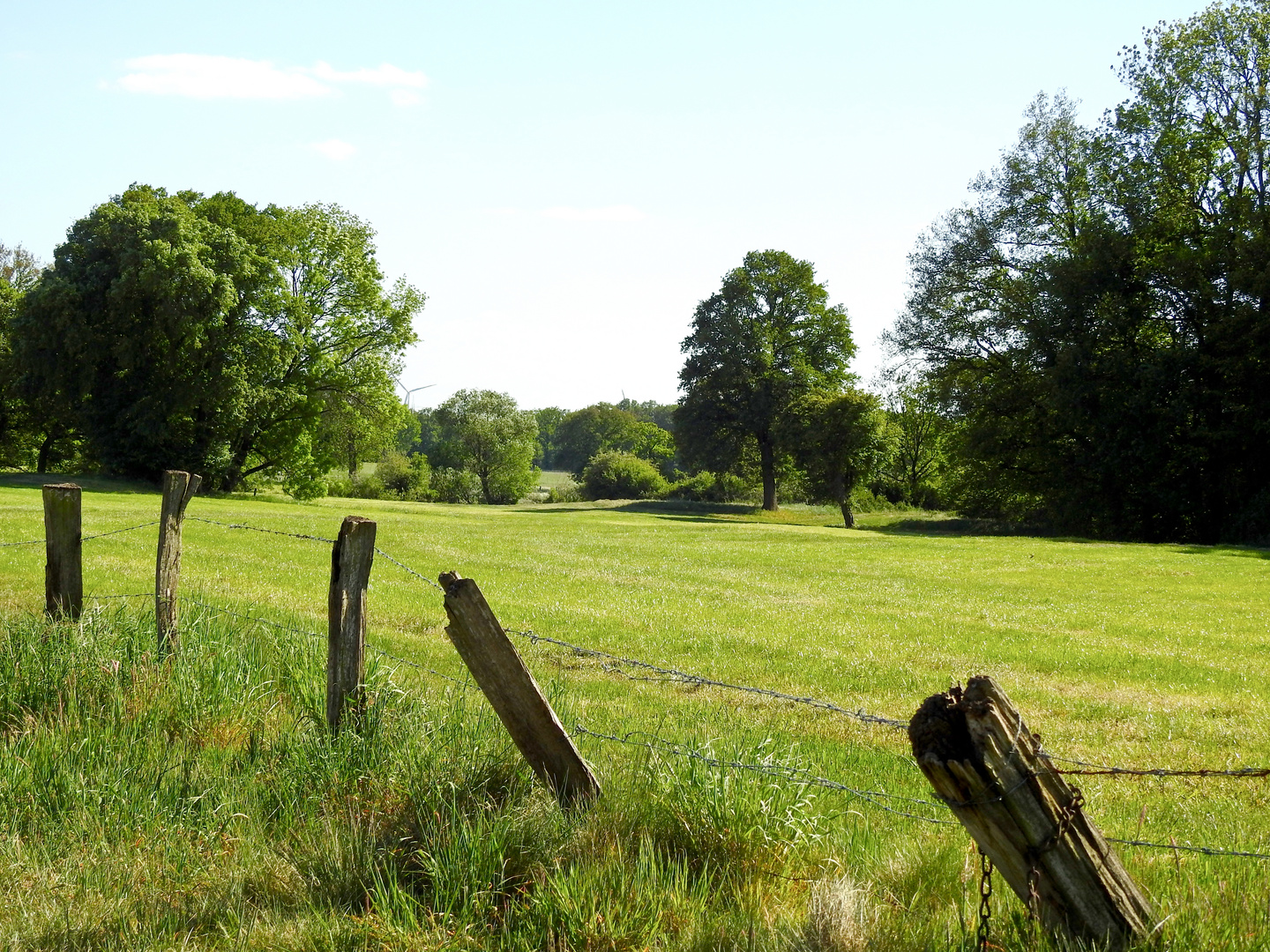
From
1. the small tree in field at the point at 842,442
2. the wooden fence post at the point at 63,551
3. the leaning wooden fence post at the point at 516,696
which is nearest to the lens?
the leaning wooden fence post at the point at 516,696

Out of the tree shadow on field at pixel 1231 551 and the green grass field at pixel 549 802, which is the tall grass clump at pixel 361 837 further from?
the tree shadow on field at pixel 1231 551

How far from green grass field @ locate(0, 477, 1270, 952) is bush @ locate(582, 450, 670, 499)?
241ft

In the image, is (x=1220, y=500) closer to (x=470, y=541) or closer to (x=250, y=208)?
(x=470, y=541)

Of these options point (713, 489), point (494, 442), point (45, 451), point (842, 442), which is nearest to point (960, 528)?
Answer: point (842, 442)

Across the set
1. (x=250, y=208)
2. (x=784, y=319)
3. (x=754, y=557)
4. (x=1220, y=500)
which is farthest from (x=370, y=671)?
(x=784, y=319)

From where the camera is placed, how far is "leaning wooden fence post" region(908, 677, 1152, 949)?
129 inches

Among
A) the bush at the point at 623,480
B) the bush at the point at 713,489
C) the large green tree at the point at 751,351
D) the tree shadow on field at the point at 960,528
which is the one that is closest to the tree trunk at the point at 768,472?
the large green tree at the point at 751,351

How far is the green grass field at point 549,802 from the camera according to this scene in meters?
4.16

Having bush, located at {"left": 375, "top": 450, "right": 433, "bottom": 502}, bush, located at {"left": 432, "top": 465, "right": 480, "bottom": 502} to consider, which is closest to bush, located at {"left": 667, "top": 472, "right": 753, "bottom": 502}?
bush, located at {"left": 432, "top": 465, "right": 480, "bottom": 502}

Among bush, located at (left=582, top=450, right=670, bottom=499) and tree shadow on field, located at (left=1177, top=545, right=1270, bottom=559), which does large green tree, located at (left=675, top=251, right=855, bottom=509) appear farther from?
tree shadow on field, located at (left=1177, top=545, right=1270, bottom=559)

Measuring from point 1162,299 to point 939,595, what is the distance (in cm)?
2938

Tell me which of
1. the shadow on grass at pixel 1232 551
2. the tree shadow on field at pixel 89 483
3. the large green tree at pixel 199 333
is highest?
the large green tree at pixel 199 333

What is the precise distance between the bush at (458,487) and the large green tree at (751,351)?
37261 millimetres

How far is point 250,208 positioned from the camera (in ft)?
191
